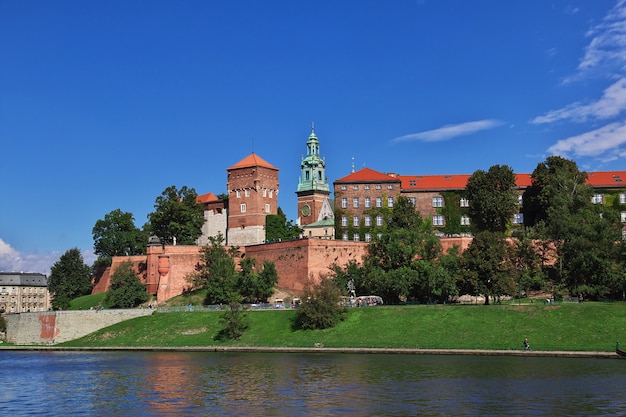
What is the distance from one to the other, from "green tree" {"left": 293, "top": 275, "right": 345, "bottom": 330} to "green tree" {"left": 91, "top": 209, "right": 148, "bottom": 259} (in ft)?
117

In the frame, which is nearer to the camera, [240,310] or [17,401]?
[17,401]

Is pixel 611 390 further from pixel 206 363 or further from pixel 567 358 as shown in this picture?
pixel 206 363

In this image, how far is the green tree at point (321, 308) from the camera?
168 ft

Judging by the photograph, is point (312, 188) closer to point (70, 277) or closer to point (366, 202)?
point (366, 202)

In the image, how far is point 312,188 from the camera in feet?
294

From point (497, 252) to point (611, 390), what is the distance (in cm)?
2462

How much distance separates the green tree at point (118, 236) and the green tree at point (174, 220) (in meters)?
3.84

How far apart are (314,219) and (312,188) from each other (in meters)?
4.42

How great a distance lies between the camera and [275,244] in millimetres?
70062

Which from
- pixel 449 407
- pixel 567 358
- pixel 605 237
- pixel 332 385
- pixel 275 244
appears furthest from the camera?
pixel 275 244

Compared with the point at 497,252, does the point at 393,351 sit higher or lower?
lower

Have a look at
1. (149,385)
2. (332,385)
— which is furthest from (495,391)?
(149,385)

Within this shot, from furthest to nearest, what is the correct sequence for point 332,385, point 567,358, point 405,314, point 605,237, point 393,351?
point 605,237
point 405,314
point 393,351
point 567,358
point 332,385

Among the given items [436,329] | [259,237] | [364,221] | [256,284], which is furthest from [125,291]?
[436,329]
